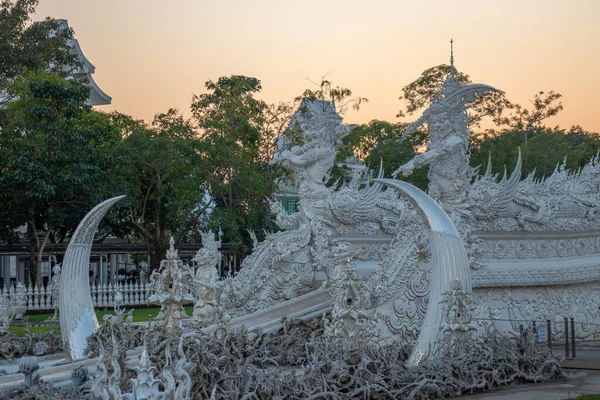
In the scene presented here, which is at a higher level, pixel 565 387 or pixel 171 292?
pixel 171 292

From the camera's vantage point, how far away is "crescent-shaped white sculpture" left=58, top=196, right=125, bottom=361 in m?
13.0

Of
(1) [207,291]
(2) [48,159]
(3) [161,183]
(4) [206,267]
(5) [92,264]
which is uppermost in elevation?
(2) [48,159]

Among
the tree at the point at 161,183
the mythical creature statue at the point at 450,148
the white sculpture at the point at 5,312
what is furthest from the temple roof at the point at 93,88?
the mythical creature statue at the point at 450,148

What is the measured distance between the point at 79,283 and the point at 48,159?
12.8 metres

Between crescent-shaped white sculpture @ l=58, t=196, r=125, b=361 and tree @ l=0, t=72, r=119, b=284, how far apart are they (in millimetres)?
11867

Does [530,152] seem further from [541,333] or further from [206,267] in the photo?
[206,267]

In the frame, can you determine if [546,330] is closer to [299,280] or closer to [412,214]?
[412,214]

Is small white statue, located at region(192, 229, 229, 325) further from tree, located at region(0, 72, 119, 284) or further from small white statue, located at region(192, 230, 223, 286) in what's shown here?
tree, located at region(0, 72, 119, 284)

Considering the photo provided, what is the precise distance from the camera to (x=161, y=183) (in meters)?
28.7

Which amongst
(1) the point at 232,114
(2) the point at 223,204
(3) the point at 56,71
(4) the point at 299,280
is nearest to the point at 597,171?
(4) the point at 299,280

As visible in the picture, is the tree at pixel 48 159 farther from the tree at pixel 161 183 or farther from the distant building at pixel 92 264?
the distant building at pixel 92 264

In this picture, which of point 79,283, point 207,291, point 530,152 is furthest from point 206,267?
point 530,152

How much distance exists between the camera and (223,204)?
1186 inches

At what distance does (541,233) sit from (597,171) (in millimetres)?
Answer: 2235
